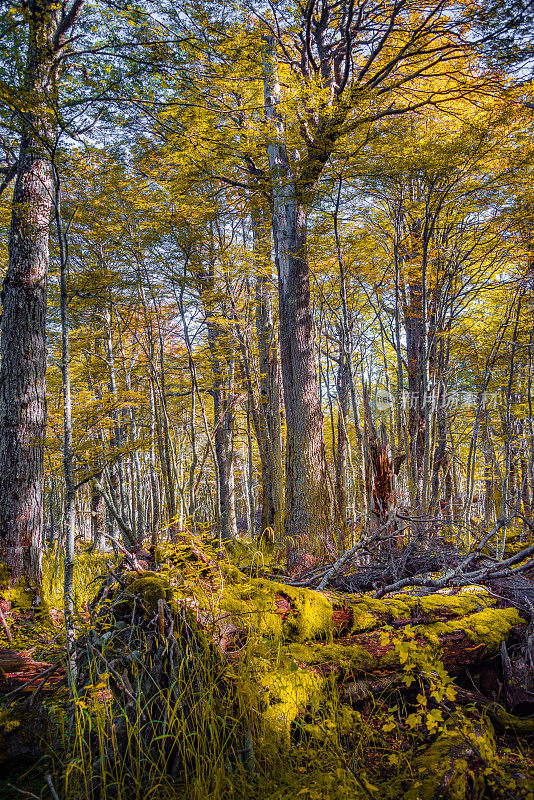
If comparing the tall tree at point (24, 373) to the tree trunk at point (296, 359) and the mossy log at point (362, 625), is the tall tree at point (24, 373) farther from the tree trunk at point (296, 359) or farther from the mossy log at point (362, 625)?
the mossy log at point (362, 625)

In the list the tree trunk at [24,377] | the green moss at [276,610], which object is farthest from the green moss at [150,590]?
the tree trunk at [24,377]

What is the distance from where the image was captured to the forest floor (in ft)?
4.71

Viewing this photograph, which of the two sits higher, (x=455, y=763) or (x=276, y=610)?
(x=276, y=610)

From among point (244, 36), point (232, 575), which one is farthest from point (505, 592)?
point (244, 36)

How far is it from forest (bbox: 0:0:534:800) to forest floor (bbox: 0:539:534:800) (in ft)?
0.05

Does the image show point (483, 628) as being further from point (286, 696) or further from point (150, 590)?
point (150, 590)

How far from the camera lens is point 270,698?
1676 millimetres

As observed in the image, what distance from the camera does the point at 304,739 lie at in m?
1.63

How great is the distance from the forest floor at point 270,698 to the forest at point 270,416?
1cm

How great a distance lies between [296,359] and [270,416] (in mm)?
1643

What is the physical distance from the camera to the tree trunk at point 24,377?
4.30m

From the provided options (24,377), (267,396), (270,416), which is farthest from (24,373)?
(267,396)

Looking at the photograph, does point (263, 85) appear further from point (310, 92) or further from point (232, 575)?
point (232, 575)

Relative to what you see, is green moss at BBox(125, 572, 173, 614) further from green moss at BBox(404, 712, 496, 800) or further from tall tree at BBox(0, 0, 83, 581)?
tall tree at BBox(0, 0, 83, 581)
